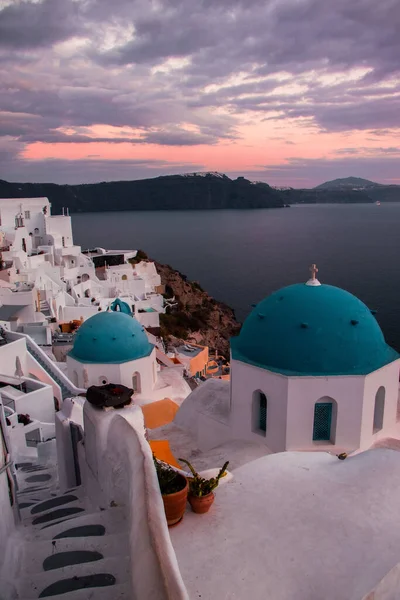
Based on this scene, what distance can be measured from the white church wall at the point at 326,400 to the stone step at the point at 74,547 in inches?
251

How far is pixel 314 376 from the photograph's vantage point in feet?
35.7

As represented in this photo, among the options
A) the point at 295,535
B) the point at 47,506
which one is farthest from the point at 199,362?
the point at 295,535

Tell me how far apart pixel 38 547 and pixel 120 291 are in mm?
42855

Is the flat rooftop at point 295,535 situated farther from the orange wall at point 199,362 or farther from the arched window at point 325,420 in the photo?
the orange wall at point 199,362

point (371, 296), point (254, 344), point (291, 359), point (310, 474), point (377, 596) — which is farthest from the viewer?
point (371, 296)

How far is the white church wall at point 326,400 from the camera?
10.9 meters

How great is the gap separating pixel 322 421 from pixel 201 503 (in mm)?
5722

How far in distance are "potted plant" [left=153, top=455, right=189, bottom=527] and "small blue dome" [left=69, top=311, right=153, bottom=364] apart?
40.5ft

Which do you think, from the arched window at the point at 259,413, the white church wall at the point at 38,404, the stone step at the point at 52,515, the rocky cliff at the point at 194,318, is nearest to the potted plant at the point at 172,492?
the stone step at the point at 52,515

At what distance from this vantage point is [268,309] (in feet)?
39.3

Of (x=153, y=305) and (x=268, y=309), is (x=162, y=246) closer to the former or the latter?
(x=153, y=305)

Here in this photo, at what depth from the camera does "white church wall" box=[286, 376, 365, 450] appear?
431 inches

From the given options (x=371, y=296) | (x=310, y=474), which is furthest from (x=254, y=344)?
(x=371, y=296)

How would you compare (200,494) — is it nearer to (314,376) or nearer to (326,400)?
(314,376)
